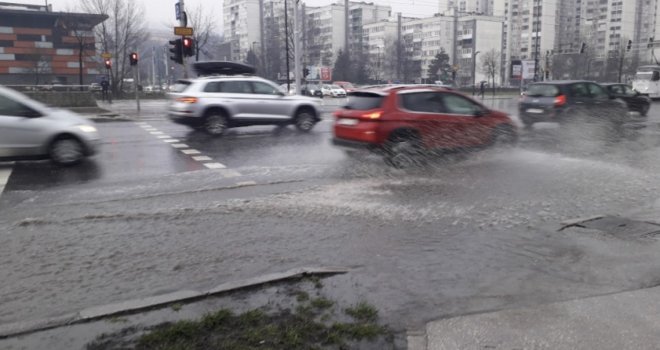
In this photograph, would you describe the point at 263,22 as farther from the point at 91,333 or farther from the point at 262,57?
the point at 91,333

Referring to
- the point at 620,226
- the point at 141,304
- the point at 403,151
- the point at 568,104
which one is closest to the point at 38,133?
the point at 403,151

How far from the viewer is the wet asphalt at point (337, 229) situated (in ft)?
14.6

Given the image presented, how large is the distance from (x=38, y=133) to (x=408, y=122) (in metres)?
6.81

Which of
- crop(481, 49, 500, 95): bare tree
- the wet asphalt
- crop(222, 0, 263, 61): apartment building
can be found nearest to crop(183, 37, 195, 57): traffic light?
the wet asphalt

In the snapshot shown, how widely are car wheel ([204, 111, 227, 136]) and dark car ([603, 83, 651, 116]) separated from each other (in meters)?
13.3

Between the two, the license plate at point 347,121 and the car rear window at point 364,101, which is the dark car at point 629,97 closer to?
the car rear window at point 364,101

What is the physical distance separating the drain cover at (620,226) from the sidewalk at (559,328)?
6.45 feet

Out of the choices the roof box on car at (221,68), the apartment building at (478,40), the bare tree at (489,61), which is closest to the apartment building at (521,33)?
the bare tree at (489,61)

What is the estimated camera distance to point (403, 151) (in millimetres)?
10359

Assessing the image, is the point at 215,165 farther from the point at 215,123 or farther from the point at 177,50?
the point at 177,50

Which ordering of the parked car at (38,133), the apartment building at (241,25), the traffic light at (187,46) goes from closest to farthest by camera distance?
the parked car at (38,133)
the traffic light at (187,46)
the apartment building at (241,25)

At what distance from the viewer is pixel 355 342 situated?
346 centimetres

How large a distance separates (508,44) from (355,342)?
125m

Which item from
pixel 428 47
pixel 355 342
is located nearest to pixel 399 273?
pixel 355 342
